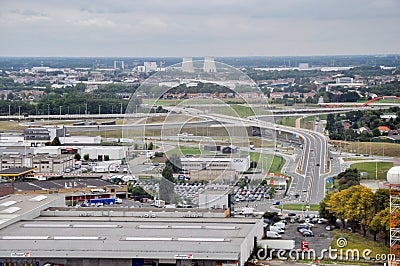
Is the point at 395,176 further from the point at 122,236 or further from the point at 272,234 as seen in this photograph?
the point at 122,236

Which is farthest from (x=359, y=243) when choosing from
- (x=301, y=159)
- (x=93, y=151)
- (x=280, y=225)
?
(x=93, y=151)

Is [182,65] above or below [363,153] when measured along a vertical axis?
above

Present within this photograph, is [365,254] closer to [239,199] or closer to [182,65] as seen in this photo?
[239,199]

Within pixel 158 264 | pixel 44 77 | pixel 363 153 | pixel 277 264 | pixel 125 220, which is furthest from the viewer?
pixel 44 77

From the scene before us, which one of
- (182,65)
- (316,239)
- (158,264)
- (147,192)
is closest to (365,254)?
(316,239)

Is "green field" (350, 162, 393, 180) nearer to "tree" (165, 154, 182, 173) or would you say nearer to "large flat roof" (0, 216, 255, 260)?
"tree" (165, 154, 182, 173)

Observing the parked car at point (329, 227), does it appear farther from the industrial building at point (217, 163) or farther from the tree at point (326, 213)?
the industrial building at point (217, 163)

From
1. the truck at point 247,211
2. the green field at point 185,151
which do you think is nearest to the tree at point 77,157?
the green field at point 185,151

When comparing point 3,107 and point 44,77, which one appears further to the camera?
point 44,77
